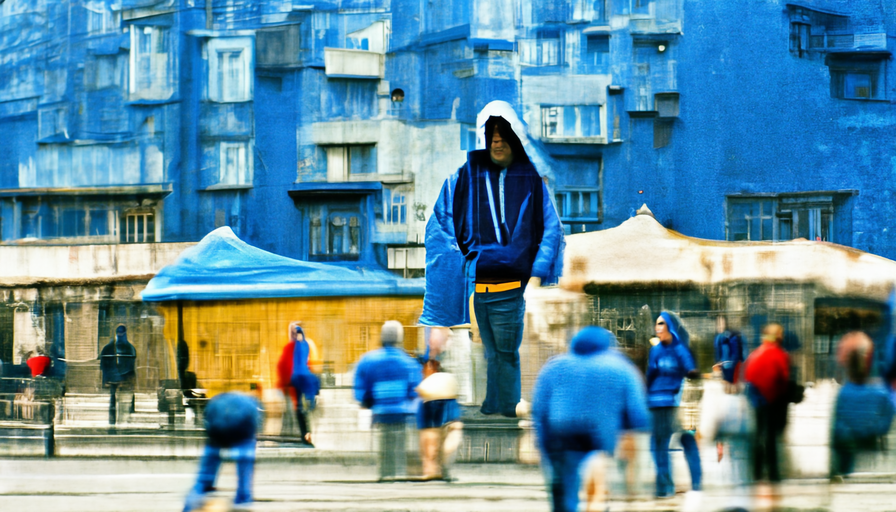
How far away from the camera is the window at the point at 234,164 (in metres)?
12.6

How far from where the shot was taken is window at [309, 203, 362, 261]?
40.8 ft

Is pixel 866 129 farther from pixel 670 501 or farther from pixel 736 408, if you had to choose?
pixel 670 501

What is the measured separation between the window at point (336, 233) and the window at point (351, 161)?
420 millimetres

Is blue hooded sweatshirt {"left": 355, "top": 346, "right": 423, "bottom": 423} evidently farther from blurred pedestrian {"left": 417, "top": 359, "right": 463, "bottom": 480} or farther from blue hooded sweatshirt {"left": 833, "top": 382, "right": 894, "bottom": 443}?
blue hooded sweatshirt {"left": 833, "top": 382, "right": 894, "bottom": 443}

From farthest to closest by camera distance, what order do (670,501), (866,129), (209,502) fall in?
(866,129), (670,501), (209,502)

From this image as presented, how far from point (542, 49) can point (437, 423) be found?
564 cm

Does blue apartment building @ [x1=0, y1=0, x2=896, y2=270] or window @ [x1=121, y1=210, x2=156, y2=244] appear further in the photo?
window @ [x1=121, y1=210, x2=156, y2=244]

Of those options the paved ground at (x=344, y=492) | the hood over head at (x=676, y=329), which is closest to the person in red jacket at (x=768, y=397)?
the paved ground at (x=344, y=492)

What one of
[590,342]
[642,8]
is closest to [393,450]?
[590,342]

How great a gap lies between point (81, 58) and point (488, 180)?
6.54 meters

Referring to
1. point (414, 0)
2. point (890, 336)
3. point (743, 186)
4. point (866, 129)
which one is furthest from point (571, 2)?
point (890, 336)

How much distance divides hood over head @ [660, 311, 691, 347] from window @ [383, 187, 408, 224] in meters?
3.58

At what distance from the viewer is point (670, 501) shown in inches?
304

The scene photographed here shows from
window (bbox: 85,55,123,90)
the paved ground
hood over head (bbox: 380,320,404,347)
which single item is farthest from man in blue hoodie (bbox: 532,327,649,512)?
window (bbox: 85,55,123,90)
